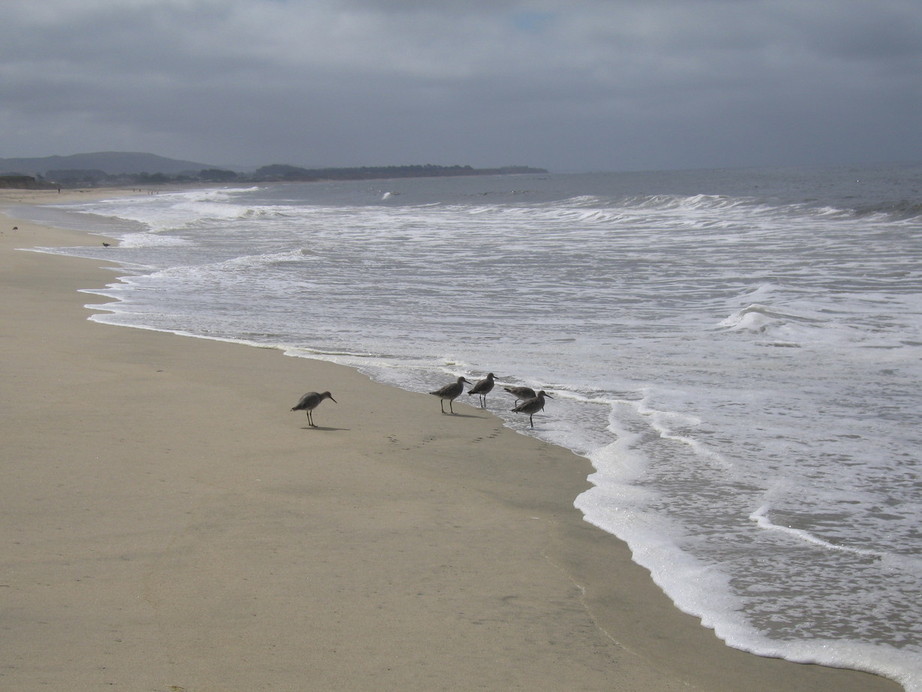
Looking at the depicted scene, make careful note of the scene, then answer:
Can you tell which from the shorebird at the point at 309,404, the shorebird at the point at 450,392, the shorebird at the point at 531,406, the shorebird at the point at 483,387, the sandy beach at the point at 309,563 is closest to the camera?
the sandy beach at the point at 309,563

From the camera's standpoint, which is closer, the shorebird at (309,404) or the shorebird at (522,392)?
the shorebird at (309,404)

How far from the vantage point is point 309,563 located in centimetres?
443

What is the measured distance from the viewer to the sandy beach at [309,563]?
3490 mm

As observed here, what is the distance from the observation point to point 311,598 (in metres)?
4.02

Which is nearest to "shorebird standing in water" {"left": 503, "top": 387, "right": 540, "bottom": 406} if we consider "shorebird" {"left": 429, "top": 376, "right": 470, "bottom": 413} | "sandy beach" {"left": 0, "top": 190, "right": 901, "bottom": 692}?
"shorebird" {"left": 429, "top": 376, "right": 470, "bottom": 413}

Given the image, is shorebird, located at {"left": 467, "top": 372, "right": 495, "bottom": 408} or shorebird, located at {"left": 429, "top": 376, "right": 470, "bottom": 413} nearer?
shorebird, located at {"left": 429, "top": 376, "right": 470, "bottom": 413}

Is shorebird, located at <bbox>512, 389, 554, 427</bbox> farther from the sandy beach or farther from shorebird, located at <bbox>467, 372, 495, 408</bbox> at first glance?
shorebird, located at <bbox>467, 372, 495, 408</bbox>

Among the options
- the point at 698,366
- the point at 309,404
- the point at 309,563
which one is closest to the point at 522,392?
the point at 309,404

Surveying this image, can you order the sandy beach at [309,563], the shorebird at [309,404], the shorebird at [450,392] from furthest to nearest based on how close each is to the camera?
the shorebird at [450,392] → the shorebird at [309,404] → the sandy beach at [309,563]

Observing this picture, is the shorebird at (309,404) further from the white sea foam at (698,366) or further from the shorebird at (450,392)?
the white sea foam at (698,366)

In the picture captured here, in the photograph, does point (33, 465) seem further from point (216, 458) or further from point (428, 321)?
point (428, 321)

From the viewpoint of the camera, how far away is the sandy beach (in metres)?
3.49

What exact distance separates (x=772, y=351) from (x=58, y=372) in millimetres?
7690

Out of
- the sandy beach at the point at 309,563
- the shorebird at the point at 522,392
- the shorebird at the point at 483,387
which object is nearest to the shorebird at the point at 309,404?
the sandy beach at the point at 309,563
